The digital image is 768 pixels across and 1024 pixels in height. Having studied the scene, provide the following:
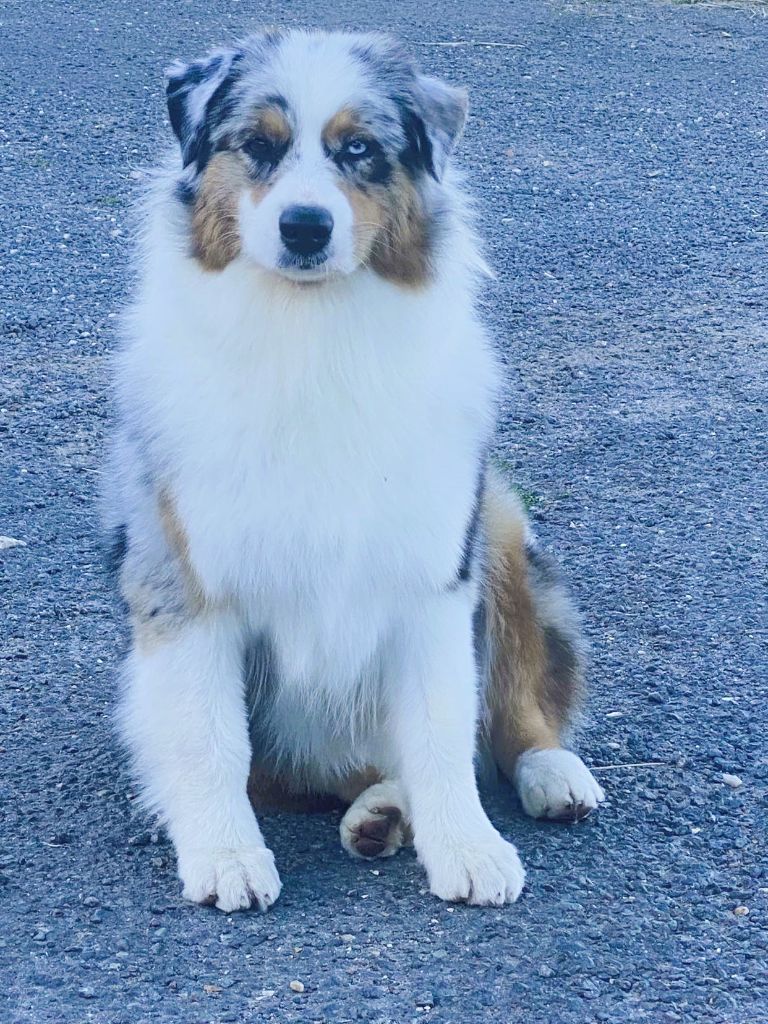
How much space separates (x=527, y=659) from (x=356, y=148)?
4.95ft

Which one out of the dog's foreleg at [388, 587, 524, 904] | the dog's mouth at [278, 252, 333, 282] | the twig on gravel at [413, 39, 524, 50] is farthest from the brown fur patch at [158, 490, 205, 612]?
the twig on gravel at [413, 39, 524, 50]

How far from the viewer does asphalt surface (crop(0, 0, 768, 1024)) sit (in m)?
3.14

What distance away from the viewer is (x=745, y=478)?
581 centimetres

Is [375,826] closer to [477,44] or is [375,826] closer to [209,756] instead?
[209,756]

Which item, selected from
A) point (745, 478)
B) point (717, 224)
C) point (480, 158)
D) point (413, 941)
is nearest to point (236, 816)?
point (413, 941)

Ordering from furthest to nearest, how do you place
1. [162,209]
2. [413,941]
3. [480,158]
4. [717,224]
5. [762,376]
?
1. [480,158]
2. [717,224]
3. [762,376]
4. [162,209]
5. [413,941]

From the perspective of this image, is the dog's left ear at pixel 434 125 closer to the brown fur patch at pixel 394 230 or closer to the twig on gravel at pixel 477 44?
the brown fur patch at pixel 394 230

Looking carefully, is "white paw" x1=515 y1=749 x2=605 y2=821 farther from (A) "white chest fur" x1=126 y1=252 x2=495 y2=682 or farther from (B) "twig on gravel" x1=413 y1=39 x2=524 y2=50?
(B) "twig on gravel" x1=413 y1=39 x2=524 y2=50

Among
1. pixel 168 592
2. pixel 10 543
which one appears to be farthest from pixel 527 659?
pixel 10 543

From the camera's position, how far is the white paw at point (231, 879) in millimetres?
3301

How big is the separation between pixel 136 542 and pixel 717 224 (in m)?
5.84

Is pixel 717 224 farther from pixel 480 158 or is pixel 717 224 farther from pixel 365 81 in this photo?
pixel 365 81

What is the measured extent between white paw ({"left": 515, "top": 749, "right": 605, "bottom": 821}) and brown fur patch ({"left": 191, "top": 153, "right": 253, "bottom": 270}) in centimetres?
153

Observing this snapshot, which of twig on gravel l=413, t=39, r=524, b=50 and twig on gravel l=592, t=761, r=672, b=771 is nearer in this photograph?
twig on gravel l=592, t=761, r=672, b=771
